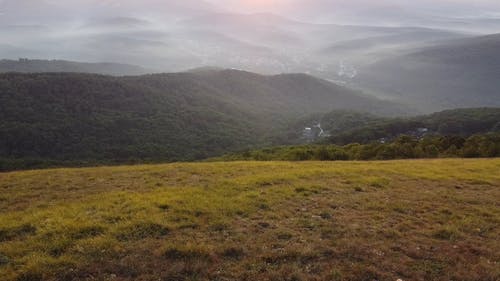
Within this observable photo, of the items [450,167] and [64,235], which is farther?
[450,167]

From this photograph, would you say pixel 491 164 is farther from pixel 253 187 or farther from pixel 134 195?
pixel 134 195

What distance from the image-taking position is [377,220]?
15922 mm

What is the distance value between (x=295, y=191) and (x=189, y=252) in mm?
8566

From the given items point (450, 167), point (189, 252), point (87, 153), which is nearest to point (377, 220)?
point (189, 252)

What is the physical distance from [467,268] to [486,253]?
173cm

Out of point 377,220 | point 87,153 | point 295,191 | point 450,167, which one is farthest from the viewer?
point 87,153

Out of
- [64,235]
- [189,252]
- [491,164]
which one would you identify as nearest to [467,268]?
[189,252]

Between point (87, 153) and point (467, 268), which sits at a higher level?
point (467, 268)

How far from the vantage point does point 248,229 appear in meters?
14.2

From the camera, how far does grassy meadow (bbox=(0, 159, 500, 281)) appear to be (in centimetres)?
1135

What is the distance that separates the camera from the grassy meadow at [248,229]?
37.2 feet

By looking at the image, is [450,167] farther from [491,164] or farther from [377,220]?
[377,220]

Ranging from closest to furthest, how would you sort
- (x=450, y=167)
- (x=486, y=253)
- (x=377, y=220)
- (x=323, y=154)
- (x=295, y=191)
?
(x=486, y=253)
(x=377, y=220)
(x=295, y=191)
(x=450, y=167)
(x=323, y=154)

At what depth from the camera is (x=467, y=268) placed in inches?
478
